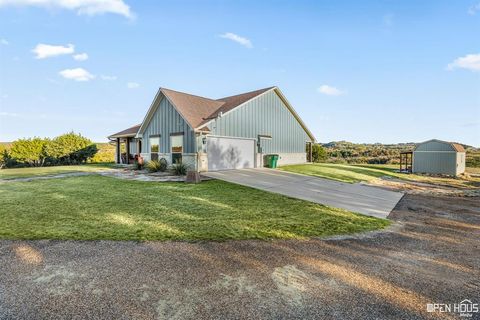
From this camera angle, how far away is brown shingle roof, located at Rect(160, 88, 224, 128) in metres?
16.2

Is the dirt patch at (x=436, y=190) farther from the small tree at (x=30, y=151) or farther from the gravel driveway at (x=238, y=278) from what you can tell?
the small tree at (x=30, y=151)

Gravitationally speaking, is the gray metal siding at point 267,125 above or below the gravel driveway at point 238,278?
above

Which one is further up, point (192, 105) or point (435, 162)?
point (192, 105)

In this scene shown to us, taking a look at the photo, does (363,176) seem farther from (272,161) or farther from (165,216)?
(165,216)

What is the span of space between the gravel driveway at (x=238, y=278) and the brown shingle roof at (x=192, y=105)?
1202 cm

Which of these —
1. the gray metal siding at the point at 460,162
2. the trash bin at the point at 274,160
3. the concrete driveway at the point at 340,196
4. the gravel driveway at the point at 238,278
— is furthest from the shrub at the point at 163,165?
the gray metal siding at the point at 460,162

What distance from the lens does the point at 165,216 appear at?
6.43m

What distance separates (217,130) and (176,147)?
3.14 metres

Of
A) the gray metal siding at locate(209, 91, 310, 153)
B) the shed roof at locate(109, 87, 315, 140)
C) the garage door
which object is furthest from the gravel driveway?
the gray metal siding at locate(209, 91, 310, 153)

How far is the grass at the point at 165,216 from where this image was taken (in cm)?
514

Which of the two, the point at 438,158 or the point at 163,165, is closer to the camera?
the point at 163,165

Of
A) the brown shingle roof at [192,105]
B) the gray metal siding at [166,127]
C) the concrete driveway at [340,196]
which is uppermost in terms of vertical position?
the brown shingle roof at [192,105]
